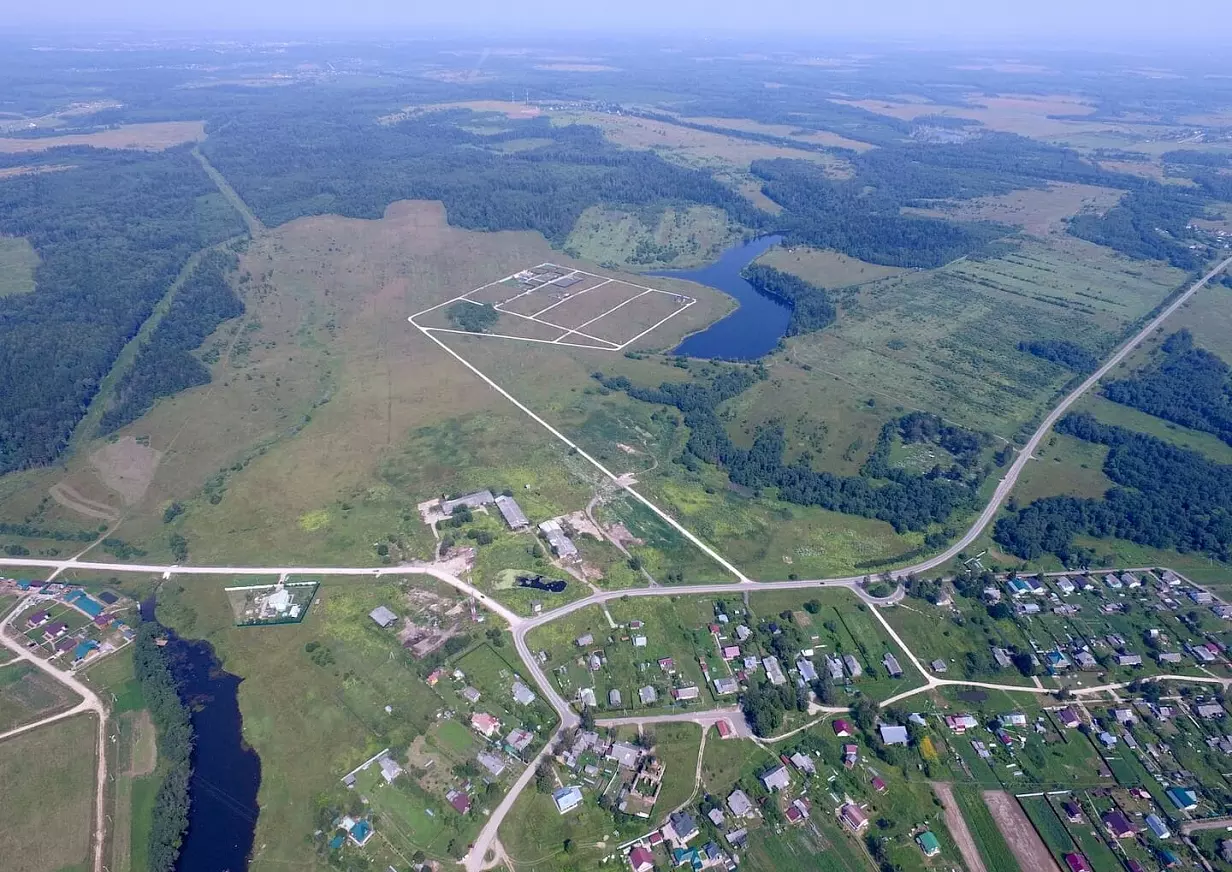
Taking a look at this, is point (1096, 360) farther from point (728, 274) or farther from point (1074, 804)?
point (1074, 804)

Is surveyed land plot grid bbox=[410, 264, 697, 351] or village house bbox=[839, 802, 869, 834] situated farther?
surveyed land plot grid bbox=[410, 264, 697, 351]

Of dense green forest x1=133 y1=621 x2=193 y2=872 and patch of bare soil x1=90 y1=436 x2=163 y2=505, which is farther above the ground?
dense green forest x1=133 y1=621 x2=193 y2=872

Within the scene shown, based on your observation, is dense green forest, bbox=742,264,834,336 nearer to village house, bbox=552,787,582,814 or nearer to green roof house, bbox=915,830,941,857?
green roof house, bbox=915,830,941,857

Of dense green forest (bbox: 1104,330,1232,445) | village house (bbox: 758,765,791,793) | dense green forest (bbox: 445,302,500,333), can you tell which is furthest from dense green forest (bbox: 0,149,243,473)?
dense green forest (bbox: 1104,330,1232,445)

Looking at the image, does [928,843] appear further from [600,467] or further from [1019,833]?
[600,467]

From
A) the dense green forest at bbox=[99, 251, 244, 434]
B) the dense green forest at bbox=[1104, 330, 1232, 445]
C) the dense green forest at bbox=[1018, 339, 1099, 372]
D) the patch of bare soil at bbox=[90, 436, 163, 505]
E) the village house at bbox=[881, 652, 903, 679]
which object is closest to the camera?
the village house at bbox=[881, 652, 903, 679]

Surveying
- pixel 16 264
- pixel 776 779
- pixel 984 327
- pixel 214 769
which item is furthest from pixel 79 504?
pixel 984 327
